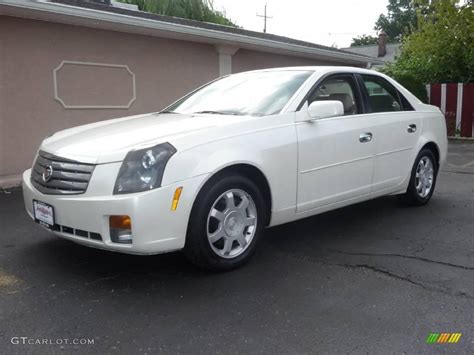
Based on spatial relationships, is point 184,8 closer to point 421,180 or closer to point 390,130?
point 421,180

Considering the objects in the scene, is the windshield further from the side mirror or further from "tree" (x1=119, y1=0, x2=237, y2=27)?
"tree" (x1=119, y1=0, x2=237, y2=27)

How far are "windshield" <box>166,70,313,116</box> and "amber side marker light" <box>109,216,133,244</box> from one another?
1483 millimetres

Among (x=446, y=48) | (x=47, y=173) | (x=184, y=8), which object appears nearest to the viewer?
(x=47, y=173)

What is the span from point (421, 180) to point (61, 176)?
4049mm

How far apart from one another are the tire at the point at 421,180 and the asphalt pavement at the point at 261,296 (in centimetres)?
76

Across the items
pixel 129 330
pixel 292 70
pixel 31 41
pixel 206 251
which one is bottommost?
pixel 129 330

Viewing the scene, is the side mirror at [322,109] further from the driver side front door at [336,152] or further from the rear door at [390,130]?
the rear door at [390,130]

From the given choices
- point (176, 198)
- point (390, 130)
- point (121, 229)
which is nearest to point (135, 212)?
point (121, 229)

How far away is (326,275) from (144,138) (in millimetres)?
1677

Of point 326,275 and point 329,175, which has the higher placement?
point 329,175

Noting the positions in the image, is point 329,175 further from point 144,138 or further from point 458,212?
point 458,212

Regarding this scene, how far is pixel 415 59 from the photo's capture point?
53.7ft

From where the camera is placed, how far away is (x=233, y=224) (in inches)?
149

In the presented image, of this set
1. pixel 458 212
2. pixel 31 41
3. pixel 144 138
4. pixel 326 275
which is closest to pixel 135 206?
pixel 144 138
